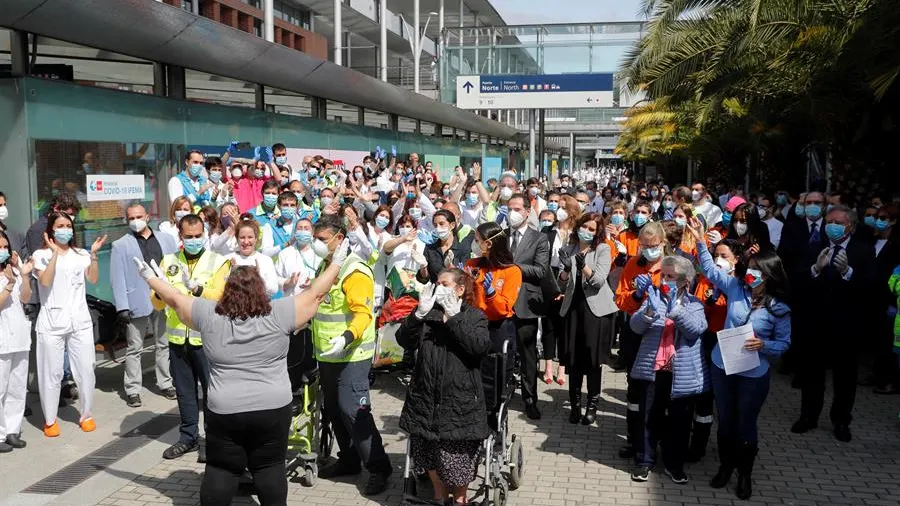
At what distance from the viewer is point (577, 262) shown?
7.93 m

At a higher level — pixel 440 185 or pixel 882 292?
pixel 440 185

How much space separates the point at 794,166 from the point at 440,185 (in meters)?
10.5

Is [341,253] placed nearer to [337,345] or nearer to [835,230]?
[337,345]

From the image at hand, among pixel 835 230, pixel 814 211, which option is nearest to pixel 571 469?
pixel 835 230

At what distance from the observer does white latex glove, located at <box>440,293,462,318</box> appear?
5.32 m

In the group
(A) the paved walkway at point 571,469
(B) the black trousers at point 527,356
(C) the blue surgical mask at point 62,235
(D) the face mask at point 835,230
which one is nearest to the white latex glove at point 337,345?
(A) the paved walkway at point 571,469

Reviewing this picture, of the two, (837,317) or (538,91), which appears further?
(538,91)

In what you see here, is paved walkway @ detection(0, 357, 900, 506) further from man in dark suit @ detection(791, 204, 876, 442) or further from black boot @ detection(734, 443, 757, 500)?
man in dark suit @ detection(791, 204, 876, 442)

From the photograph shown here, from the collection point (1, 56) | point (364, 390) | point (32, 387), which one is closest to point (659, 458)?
point (364, 390)

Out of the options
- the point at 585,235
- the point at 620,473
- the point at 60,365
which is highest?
the point at 585,235

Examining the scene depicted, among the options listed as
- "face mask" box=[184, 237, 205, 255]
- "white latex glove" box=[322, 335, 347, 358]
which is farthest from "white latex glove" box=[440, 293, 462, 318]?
"face mask" box=[184, 237, 205, 255]

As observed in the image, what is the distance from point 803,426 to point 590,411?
1797 millimetres

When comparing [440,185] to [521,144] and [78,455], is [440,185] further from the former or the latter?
[521,144]

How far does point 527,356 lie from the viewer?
8.05m
